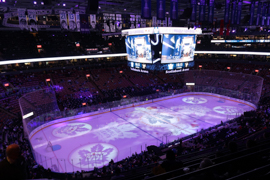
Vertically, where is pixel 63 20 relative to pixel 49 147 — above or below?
above

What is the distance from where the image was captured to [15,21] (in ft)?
114

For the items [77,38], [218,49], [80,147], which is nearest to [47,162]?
[80,147]

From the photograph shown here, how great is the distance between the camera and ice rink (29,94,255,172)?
15.1 meters

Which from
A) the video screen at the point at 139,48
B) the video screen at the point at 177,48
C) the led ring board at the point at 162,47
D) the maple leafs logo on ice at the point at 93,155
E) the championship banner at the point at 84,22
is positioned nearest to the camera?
the maple leafs logo on ice at the point at 93,155

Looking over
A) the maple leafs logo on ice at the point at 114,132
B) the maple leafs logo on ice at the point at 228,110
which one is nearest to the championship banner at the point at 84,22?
the maple leafs logo on ice at the point at 114,132

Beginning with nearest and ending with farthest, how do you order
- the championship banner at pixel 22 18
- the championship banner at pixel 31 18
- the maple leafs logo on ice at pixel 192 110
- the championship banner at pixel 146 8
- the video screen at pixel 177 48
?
the championship banner at pixel 146 8 → the video screen at pixel 177 48 → the championship banner at pixel 22 18 → the championship banner at pixel 31 18 → the maple leafs logo on ice at pixel 192 110

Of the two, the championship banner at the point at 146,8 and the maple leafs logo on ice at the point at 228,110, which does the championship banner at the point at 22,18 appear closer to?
the championship banner at the point at 146,8

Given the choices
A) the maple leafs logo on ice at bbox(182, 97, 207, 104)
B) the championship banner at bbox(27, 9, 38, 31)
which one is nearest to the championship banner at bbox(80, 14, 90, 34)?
the championship banner at bbox(27, 9, 38, 31)

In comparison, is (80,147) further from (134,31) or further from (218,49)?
(218,49)

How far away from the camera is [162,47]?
17969 millimetres

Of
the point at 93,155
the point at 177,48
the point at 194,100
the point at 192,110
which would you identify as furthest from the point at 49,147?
the point at 194,100

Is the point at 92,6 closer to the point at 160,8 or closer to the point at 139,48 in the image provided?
the point at 160,8

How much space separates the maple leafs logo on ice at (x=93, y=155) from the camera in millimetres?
14192

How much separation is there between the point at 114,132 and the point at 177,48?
1097 centimetres
